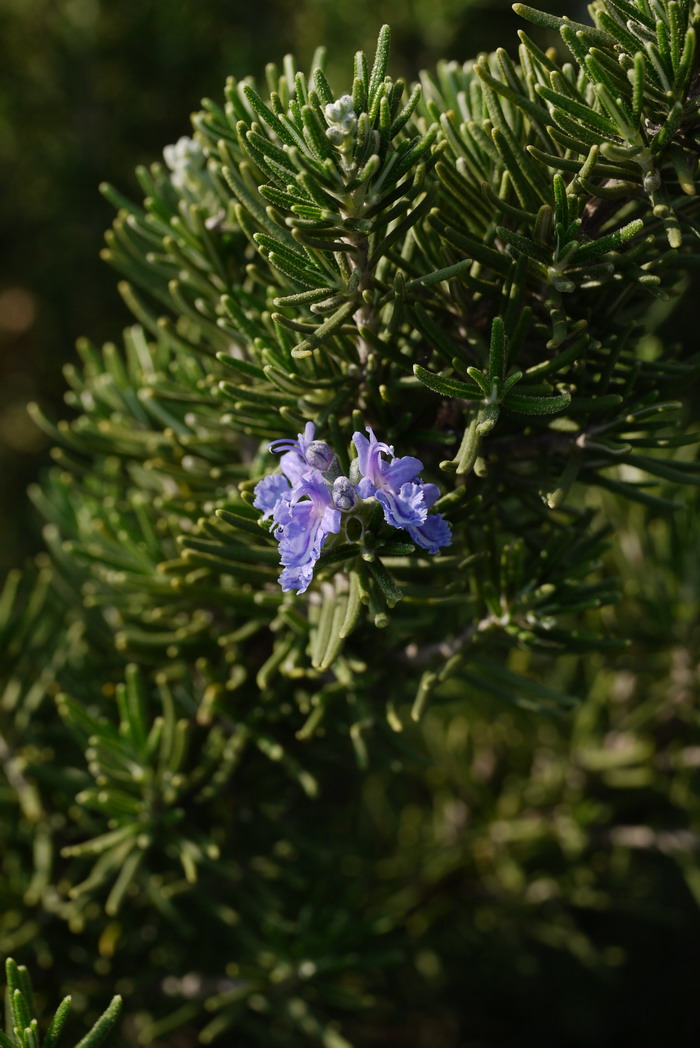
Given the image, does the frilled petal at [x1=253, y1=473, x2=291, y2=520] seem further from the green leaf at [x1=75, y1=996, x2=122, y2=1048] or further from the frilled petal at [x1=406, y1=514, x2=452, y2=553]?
the green leaf at [x1=75, y1=996, x2=122, y2=1048]

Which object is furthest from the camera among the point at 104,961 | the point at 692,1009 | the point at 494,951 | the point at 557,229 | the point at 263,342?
the point at 692,1009

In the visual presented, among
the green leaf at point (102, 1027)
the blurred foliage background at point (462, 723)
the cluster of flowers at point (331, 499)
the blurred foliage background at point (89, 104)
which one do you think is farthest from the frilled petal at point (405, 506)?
the blurred foliage background at point (89, 104)

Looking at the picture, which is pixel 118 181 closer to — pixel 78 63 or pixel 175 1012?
pixel 78 63

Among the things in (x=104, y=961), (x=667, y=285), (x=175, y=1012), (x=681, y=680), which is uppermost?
(x=667, y=285)

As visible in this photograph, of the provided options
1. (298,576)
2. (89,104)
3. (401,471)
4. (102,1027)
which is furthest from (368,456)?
(89,104)

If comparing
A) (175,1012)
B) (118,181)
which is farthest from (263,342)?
(118,181)

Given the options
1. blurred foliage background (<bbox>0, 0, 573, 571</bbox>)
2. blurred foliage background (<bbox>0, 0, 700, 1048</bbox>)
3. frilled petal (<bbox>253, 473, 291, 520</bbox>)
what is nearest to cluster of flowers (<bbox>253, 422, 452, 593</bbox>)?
frilled petal (<bbox>253, 473, 291, 520</bbox>)

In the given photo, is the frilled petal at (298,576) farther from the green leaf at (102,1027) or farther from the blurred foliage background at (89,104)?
the blurred foliage background at (89,104)
